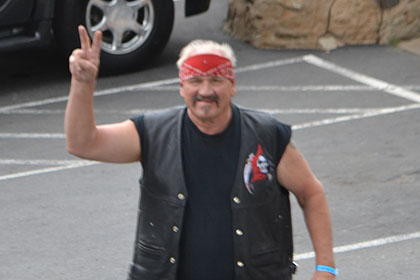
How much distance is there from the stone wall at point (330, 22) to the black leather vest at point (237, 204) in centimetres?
734

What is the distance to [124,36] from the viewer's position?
416 inches

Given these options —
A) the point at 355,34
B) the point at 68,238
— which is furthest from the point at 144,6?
the point at 68,238

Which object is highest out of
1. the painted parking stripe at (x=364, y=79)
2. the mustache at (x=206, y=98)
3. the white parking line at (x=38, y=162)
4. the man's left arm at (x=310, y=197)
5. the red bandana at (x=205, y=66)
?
the red bandana at (x=205, y=66)

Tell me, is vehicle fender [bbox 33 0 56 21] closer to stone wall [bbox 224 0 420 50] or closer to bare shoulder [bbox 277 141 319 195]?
stone wall [bbox 224 0 420 50]

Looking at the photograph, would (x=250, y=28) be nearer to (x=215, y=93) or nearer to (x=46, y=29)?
(x=46, y=29)

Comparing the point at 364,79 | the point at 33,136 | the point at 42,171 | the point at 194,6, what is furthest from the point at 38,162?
the point at 364,79

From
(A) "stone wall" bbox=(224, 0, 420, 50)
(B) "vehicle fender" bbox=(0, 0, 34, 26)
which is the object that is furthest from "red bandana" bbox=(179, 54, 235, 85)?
(A) "stone wall" bbox=(224, 0, 420, 50)

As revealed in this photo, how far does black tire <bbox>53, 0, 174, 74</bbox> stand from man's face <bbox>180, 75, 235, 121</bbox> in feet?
20.3

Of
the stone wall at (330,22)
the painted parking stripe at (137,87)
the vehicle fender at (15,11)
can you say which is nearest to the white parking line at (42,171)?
the painted parking stripe at (137,87)

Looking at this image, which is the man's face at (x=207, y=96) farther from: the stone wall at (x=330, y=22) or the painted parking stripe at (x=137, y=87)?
the stone wall at (x=330, y=22)

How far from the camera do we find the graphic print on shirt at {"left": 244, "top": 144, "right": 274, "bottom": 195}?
3.98 m

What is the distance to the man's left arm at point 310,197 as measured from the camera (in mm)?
4109

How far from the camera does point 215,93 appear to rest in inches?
157

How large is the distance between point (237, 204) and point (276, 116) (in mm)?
5282
